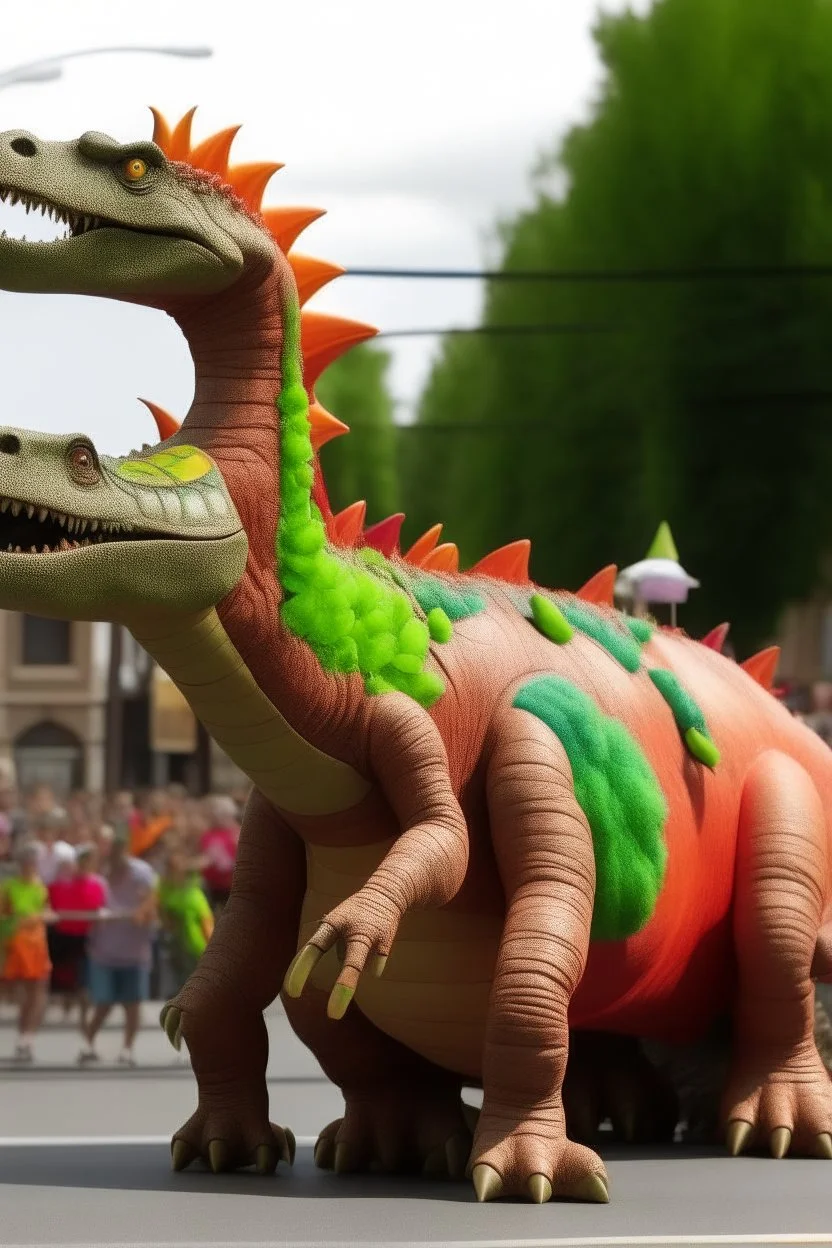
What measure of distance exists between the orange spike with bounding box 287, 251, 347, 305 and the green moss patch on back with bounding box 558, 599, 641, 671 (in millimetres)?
1474

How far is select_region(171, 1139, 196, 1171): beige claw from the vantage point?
7512mm

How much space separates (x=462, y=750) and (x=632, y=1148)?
5.64ft

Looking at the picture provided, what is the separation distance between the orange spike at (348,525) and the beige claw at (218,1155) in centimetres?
193

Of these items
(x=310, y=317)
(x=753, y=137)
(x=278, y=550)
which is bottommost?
(x=278, y=550)

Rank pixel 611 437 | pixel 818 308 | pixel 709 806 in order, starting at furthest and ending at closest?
pixel 611 437
pixel 818 308
pixel 709 806

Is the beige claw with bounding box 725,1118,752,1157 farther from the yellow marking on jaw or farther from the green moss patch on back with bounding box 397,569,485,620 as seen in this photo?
the yellow marking on jaw

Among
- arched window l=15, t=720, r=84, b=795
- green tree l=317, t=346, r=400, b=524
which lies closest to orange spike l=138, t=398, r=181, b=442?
green tree l=317, t=346, r=400, b=524

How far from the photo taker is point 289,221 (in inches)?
283

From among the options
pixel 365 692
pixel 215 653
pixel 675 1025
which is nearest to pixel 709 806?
pixel 675 1025

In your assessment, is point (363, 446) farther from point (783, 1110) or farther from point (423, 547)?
point (783, 1110)

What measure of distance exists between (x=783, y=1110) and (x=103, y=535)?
300 centimetres

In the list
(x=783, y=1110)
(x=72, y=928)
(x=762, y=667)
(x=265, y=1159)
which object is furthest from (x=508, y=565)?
(x=72, y=928)

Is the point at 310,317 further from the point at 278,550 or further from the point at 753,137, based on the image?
the point at 753,137

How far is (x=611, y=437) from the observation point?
28.5 m
